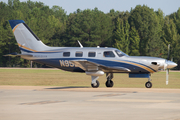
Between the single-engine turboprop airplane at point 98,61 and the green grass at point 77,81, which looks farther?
the green grass at point 77,81

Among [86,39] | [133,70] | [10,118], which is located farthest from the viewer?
[86,39]

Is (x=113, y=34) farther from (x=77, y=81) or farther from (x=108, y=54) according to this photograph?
(x=108, y=54)

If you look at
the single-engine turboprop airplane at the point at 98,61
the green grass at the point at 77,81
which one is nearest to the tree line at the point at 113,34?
the green grass at the point at 77,81

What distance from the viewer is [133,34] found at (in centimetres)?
A: 8519

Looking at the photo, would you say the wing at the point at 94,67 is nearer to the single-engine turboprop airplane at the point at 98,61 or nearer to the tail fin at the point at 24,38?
the single-engine turboprop airplane at the point at 98,61

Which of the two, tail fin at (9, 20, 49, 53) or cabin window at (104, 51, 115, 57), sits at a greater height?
tail fin at (9, 20, 49, 53)

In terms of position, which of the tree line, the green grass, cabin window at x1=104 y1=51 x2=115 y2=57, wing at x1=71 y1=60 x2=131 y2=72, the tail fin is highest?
the tree line

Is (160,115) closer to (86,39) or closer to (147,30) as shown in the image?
(147,30)

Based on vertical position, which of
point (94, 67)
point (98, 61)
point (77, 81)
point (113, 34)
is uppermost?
point (113, 34)

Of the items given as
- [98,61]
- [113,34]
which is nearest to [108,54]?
[98,61]

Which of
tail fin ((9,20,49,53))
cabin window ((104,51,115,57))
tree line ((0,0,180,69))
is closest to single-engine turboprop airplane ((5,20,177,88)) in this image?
cabin window ((104,51,115,57))

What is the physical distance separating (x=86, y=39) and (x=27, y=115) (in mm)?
82283

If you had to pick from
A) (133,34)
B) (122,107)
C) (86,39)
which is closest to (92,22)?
(86,39)

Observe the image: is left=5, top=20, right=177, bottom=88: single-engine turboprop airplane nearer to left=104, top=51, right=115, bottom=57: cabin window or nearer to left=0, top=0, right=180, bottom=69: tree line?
left=104, top=51, right=115, bottom=57: cabin window
